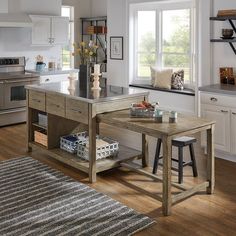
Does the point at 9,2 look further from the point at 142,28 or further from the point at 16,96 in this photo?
the point at 142,28

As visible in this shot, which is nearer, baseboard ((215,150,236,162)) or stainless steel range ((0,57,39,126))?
baseboard ((215,150,236,162))

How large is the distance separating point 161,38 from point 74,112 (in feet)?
11.9

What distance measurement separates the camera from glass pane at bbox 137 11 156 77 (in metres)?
7.32

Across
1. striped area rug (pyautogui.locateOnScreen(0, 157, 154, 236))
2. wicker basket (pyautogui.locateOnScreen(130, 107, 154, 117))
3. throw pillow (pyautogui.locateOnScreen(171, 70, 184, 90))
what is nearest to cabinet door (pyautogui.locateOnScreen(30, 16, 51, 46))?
throw pillow (pyautogui.locateOnScreen(171, 70, 184, 90))

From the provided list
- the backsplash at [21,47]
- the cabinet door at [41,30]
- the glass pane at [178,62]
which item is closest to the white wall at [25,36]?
the backsplash at [21,47]

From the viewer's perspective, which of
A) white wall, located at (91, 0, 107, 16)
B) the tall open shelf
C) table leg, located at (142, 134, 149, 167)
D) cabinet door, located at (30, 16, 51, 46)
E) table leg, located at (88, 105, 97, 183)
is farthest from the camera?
white wall, located at (91, 0, 107, 16)

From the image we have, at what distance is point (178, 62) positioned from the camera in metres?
7.13

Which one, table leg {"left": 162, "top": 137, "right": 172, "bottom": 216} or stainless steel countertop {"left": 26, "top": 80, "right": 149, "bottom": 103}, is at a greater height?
stainless steel countertop {"left": 26, "top": 80, "right": 149, "bottom": 103}

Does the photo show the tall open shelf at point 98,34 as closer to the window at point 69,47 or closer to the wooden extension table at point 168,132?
the window at point 69,47

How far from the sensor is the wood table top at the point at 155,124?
10.8 feet

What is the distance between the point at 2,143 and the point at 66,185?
6.64ft

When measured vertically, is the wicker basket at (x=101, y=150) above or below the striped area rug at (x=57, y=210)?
above

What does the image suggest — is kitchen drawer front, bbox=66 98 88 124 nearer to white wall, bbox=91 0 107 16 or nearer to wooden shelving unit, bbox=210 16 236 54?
wooden shelving unit, bbox=210 16 236 54

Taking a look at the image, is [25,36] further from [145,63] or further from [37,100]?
[37,100]
